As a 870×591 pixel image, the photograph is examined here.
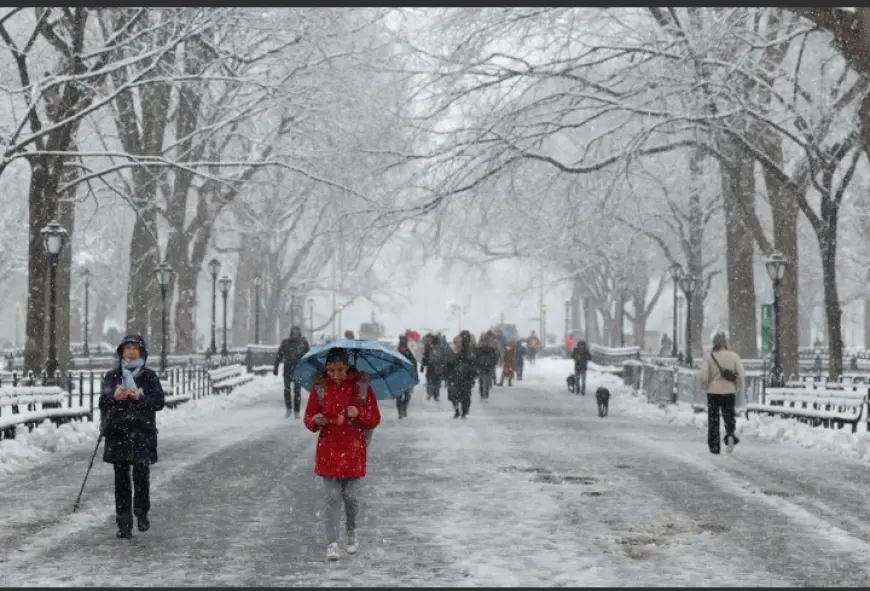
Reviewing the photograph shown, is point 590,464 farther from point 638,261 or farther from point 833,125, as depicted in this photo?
point 638,261

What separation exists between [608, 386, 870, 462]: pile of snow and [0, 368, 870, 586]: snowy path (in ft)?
1.39

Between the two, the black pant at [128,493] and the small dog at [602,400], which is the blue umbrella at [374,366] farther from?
the small dog at [602,400]

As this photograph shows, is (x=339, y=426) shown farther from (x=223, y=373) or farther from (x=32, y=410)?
(x=223, y=373)

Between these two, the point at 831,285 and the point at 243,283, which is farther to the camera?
the point at 243,283

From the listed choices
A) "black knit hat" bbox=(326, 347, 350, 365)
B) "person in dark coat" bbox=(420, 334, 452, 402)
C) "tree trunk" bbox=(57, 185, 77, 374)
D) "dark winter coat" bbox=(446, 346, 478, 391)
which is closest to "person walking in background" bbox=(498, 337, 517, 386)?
"person in dark coat" bbox=(420, 334, 452, 402)

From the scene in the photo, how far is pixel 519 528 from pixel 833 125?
19.2 meters

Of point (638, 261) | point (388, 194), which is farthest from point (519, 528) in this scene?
point (638, 261)

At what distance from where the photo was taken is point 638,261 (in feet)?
183

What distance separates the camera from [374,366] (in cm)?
1007

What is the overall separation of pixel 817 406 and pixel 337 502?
56.0 feet

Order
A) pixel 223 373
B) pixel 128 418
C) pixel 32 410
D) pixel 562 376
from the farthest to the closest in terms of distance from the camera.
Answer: pixel 562 376 → pixel 223 373 → pixel 32 410 → pixel 128 418

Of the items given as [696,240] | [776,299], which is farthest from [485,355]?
[696,240]

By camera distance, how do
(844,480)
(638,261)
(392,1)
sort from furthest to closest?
(638,261), (392,1), (844,480)

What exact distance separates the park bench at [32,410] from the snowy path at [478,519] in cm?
199
